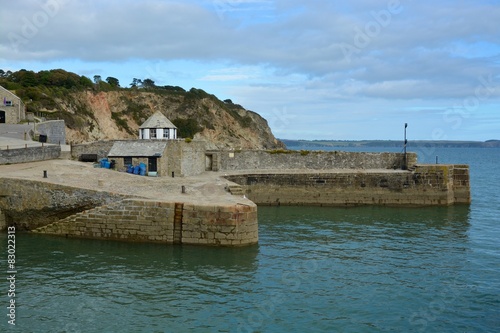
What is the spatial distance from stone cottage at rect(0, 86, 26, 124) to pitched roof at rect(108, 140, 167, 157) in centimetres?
1624

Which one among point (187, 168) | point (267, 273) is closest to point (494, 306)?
point (267, 273)

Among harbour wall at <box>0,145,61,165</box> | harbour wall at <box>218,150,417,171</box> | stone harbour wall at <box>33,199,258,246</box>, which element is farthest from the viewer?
harbour wall at <box>218,150,417,171</box>

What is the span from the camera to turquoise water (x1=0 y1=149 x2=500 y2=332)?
1425cm

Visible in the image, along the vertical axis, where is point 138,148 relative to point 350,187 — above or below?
above

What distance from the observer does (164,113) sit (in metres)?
83.3

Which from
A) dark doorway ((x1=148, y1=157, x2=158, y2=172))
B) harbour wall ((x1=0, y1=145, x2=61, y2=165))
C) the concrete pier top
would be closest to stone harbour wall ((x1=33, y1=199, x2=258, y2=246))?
the concrete pier top

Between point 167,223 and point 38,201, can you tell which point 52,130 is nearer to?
point 38,201

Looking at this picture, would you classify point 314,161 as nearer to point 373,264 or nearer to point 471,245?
point 471,245

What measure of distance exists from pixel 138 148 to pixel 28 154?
694 cm

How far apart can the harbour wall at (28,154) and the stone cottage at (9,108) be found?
43.5ft

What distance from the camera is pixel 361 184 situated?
120ft

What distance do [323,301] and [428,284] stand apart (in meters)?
4.40

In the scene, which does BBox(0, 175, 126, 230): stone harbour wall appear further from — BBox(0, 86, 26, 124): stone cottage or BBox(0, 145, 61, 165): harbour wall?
BBox(0, 86, 26, 124): stone cottage

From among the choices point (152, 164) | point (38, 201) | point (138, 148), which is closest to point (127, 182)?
point (152, 164)
